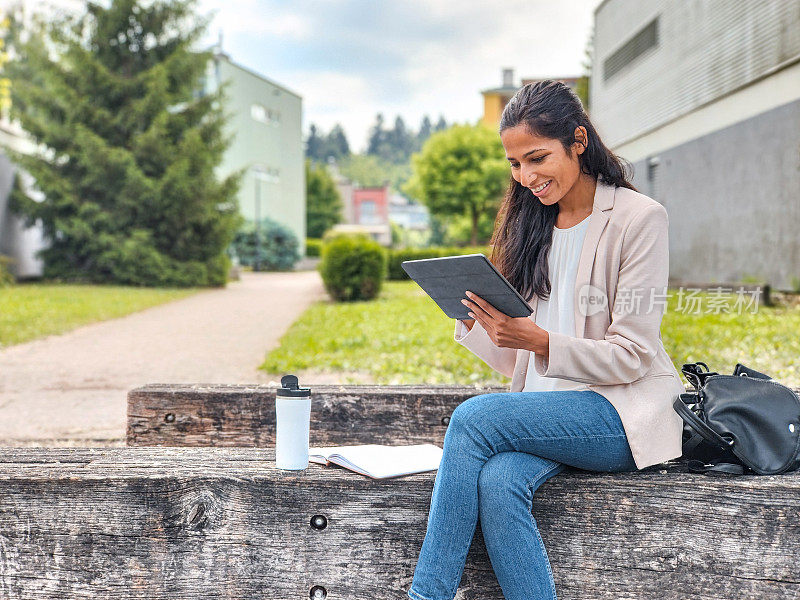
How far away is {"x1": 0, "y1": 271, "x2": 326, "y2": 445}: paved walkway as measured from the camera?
537 centimetres

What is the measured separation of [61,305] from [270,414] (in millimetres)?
12110

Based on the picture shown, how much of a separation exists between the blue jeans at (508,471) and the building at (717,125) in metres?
12.1

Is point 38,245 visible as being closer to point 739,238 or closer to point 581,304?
point 739,238

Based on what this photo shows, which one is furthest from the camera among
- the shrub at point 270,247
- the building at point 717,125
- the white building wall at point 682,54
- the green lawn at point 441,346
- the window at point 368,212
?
the window at point 368,212

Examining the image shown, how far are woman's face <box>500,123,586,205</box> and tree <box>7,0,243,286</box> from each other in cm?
1873

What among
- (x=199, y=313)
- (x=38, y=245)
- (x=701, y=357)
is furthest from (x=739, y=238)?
(x=38, y=245)

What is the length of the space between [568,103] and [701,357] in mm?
5394

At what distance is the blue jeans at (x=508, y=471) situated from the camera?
1879 mm

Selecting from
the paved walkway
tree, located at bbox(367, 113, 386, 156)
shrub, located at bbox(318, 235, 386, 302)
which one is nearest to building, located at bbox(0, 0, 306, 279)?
shrub, located at bbox(318, 235, 386, 302)

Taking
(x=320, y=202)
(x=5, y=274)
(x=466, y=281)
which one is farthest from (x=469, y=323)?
(x=320, y=202)

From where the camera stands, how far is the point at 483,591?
198cm

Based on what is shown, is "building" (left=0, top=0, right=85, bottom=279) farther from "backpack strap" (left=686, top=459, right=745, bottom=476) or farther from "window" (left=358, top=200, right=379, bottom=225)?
"window" (left=358, top=200, right=379, bottom=225)

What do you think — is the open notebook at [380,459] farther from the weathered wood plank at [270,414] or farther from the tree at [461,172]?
the tree at [461,172]

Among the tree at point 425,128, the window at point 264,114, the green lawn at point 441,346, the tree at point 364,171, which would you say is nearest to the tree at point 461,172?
the window at point 264,114
